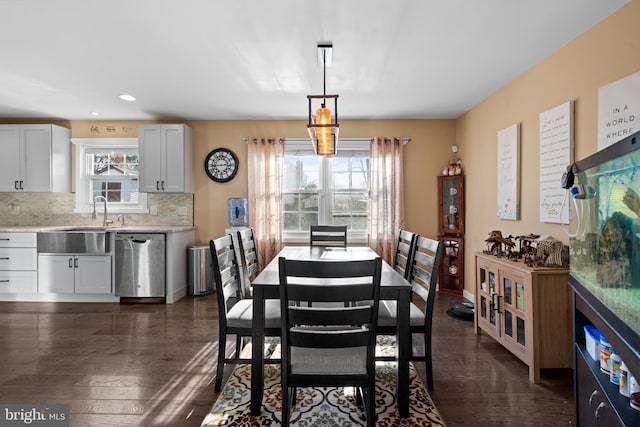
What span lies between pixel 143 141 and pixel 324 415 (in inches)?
162

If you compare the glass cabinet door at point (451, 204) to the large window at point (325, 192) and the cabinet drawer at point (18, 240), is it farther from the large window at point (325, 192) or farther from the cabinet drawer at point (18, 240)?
the cabinet drawer at point (18, 240)

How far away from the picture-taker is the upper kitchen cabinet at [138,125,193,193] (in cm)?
452

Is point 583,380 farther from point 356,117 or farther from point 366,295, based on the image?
point 356,117

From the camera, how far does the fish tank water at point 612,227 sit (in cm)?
89

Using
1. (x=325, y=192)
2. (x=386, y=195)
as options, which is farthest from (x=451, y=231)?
(x=325, y=192)

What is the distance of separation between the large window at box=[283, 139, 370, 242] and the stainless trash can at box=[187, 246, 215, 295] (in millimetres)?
1125

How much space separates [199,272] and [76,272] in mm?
1428

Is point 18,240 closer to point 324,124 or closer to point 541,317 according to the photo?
point 324,124

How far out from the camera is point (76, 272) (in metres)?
4.14

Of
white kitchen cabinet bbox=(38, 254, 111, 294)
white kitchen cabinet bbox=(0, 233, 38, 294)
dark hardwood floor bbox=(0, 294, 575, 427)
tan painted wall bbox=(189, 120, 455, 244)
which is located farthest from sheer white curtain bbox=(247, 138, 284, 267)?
white kitchen cabinet bbox=(0, 233, 38, 294)

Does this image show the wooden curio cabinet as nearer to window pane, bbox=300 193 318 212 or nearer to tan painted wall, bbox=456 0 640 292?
tan painted wall, bbox=456 0 640 292

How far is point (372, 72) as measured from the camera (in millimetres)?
3115

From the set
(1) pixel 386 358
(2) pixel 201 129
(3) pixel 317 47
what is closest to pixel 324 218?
(2) pixel 201 129

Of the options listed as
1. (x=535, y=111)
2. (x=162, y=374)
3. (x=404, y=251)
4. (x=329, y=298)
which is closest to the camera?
(x=329, y=298)
